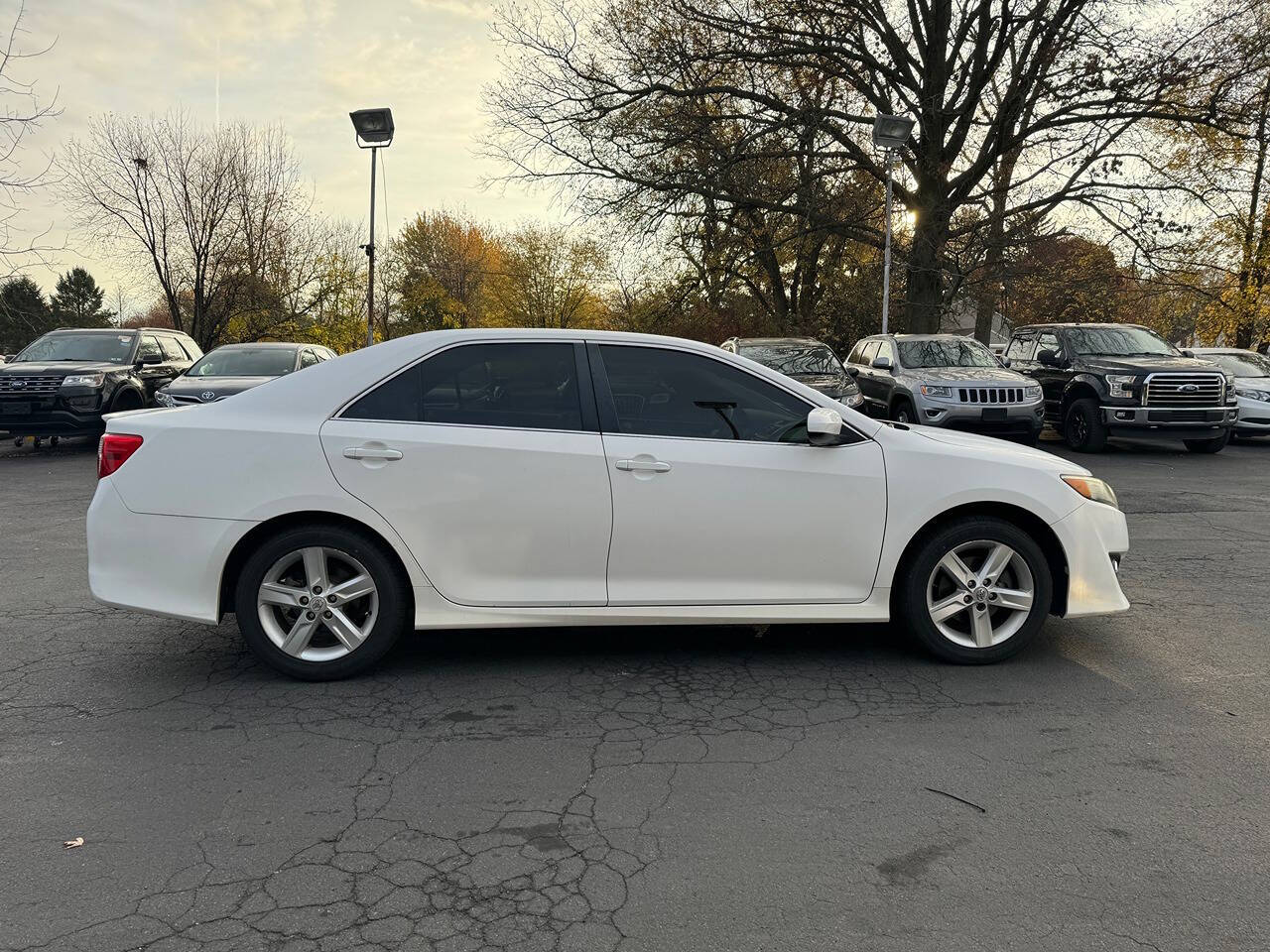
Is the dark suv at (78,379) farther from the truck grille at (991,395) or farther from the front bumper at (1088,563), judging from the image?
the front bumper at (1088,563)

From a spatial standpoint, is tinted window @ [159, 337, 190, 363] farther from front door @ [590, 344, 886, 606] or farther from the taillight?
front door @ [590, 344, 886, 606]

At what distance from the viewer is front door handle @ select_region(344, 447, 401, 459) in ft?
13.9

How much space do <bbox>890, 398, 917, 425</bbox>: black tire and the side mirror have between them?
9323mm

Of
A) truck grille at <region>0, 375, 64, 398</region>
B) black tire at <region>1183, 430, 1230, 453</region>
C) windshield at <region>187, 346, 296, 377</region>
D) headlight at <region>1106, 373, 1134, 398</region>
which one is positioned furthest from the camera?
black tire at <region>1183, 430, 1230, 453</region>

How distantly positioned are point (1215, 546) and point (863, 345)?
9783 millimetres

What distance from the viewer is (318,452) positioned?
4242 mm

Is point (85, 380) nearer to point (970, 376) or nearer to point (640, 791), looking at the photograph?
point (970, 376)

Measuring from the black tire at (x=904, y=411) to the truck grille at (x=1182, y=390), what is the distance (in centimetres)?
348

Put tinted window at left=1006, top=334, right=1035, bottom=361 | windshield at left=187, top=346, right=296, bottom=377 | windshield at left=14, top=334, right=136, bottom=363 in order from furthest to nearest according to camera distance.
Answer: tinted window at left=1006, top=334, right=1035, bottom=361 < windshield at left=14, top=334, right=136, bottom=363 < windshield at left=187, top=346, right=296, bottom=377

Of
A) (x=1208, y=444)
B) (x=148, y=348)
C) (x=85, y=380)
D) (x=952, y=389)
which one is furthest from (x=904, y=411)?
(x=148, y=348)

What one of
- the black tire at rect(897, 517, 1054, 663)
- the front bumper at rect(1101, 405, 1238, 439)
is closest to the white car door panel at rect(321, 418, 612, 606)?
the black tire at rect(897, 517, 1054, 663)

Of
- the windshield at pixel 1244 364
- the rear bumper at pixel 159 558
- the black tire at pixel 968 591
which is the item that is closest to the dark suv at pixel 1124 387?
the windshield at pixel 1244 364

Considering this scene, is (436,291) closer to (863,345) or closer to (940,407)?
(863,345)

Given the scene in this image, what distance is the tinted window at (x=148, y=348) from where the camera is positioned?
15.1 m
